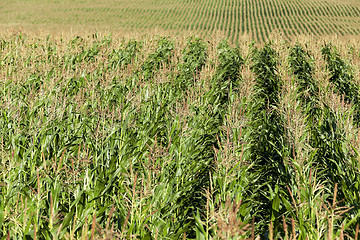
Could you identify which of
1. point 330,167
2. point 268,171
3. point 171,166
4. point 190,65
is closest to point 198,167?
point 171,166

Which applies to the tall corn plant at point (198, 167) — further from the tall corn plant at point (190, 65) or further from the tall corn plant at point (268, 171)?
the tall corn plant at point (190, 65)

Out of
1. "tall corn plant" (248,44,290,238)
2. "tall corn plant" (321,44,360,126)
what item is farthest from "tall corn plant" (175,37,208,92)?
"tall corn plant" (321,44,360,126)

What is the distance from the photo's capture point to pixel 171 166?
13.0ft

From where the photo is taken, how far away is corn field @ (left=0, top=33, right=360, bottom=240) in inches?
105

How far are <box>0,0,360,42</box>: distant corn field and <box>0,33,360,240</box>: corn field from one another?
94.4 ft

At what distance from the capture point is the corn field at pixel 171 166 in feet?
8.76

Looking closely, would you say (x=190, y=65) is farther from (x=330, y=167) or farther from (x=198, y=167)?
(x=330, y=167)

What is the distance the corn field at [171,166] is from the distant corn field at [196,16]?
28.8 meters

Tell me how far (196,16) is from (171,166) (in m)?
41.2

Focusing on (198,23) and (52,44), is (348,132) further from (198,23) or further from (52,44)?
(198,23)

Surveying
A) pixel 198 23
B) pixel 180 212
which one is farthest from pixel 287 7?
pixel 180 212

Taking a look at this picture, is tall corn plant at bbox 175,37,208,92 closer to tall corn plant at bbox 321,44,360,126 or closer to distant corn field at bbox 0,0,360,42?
tall corn plant at bbox 321,44,360,126

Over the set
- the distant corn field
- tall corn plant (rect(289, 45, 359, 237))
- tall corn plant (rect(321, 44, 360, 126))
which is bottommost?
the distant corn field

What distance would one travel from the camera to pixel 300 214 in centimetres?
282
